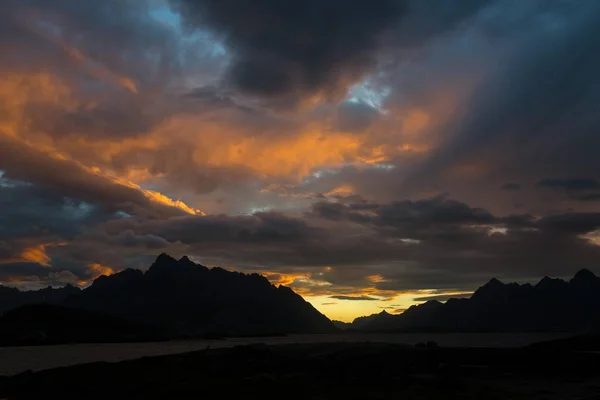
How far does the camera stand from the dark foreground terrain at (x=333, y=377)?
207 ft

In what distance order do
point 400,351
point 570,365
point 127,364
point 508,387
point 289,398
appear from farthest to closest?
point 400,351
point 127,364
point 570,365
point 508,387
point 289,398

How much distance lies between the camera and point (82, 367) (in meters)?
96.6

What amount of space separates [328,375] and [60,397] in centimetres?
3836

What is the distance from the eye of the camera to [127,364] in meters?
101

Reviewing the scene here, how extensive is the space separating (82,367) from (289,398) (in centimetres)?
5604

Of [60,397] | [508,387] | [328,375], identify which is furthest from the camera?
[328,375]

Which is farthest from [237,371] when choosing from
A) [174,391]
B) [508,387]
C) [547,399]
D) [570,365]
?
[570,365]

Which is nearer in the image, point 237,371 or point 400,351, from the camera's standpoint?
point 237,371

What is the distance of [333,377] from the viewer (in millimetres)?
77938

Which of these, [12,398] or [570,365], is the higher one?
[570,365]

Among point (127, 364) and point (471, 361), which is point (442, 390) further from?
point (127, 364)

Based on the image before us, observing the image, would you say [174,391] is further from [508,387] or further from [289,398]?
[508,387]

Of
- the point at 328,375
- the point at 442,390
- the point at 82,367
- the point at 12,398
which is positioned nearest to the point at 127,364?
the point at 82,367

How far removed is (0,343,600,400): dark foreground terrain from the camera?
63000mm
